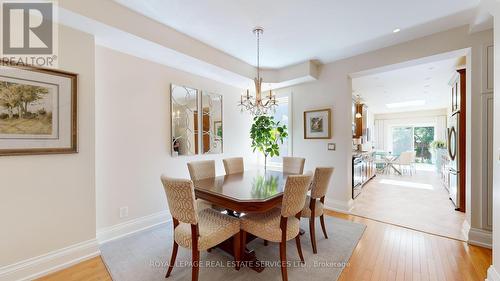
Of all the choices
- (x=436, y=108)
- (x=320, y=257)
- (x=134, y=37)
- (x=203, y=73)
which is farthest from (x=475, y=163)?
(x=436, y=108)

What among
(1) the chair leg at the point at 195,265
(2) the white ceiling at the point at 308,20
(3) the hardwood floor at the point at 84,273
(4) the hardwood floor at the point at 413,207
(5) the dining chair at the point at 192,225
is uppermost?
(2) the white ceiling at the point at 308,20

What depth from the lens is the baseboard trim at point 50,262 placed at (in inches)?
69.4

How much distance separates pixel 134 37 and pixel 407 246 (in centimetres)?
409

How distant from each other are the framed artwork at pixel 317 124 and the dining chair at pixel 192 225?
8.34 ft

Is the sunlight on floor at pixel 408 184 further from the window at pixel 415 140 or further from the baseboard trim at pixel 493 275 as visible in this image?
the window at pixel 415 140

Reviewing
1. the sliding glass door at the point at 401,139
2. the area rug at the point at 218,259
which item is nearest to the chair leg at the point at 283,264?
the area rug at the point at 218,259

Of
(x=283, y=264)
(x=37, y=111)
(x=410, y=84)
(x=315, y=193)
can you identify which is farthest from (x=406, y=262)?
(x=410, y=84)

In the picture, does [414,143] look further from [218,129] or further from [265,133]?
[218,129]

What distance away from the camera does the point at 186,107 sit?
3387 millimetres

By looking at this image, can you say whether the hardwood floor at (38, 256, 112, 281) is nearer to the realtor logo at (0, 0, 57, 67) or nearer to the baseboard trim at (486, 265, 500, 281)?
the realtor logo at (0, 0, 57, 67)

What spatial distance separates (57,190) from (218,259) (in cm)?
181

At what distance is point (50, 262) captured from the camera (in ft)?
6.33

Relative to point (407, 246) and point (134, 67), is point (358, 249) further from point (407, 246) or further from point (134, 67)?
point (134, 67)

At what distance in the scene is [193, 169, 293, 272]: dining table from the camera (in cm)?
177
